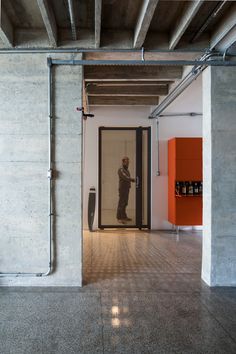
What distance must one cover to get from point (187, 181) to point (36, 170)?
368 centimetres

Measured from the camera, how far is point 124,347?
2.34 metres

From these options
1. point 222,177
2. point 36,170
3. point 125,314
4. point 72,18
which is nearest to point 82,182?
point 36,170

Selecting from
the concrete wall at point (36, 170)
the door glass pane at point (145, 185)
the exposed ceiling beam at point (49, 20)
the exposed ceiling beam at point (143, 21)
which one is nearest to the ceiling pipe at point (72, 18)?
the exposed ceiling beam at point (49, 20)

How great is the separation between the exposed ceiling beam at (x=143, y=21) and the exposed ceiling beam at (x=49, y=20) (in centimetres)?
90

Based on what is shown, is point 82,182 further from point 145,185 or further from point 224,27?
point 145,185

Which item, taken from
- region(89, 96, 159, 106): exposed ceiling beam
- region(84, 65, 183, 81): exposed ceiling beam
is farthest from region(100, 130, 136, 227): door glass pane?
region(84, 65, 183, 81): exposed ceiling beam

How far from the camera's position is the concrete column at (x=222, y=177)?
11.8ft

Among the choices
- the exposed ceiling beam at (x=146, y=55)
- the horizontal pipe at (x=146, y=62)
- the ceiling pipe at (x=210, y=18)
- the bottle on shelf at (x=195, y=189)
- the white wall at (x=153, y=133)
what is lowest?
the bottle on shelf at (x=195, y=189)

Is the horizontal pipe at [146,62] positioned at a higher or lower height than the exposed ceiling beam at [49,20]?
lower

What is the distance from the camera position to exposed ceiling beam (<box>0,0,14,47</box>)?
313 centimetres

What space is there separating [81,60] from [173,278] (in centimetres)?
288

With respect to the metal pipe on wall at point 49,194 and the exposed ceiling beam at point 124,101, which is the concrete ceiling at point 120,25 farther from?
the exposed ceiling beam at point 124,101

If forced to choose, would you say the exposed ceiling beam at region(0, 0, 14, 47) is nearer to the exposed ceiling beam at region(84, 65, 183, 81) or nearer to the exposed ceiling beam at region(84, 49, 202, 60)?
the exposed ceiling beam at region(84, 49, 202, 60)

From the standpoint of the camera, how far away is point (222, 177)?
3611 millimetres
